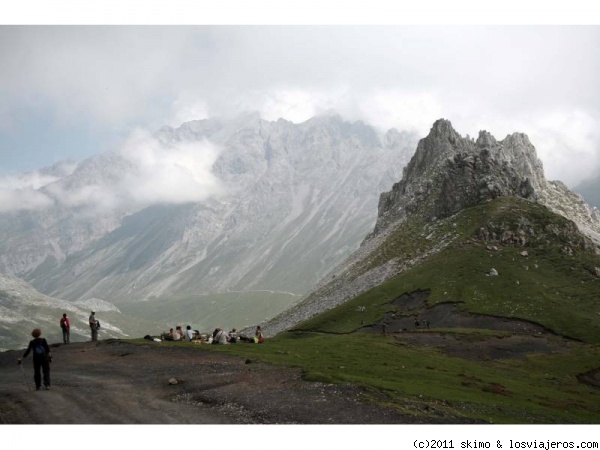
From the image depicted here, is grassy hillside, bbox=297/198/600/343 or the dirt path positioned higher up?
grassy hillside, bbox=297/198/600/343

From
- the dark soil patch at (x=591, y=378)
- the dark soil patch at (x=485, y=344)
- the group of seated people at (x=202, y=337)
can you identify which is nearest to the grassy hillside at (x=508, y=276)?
the dark soil patch at (x=485, y=344)

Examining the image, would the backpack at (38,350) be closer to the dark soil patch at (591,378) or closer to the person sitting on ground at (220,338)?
the person sitting on ground at (220,338)

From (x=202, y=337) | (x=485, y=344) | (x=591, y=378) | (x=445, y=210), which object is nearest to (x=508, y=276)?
(x=485, y=344)

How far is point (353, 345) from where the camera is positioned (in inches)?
2721

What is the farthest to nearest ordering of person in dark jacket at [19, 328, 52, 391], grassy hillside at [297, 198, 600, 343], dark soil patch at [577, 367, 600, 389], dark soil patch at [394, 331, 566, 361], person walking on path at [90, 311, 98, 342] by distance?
grassy hillside at [297, 198, 600, 343], dark soil patch at [394, 331, 566, 361], dark soil patch at [577, 367, 600, 389], person walking on path at [90, 311, 98, 342], person in dark jacket at [19, 328, 52, 391]

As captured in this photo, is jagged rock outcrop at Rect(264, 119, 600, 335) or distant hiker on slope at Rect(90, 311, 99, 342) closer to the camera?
distant hiker on slope at Rect(90, 311, 99, 342)

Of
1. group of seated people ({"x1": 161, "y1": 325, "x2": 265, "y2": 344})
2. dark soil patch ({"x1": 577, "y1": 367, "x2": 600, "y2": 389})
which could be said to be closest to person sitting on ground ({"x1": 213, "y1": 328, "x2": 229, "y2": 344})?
group of seated people ({"x1": 161, "y1": 325, "x2": 265, "y2": 344})

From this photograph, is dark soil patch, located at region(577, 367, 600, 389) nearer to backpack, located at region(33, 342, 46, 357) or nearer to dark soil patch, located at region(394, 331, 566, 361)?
dark soil patch, located at region(394, 331, 566, 361)

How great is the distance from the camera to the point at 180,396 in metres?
33.3

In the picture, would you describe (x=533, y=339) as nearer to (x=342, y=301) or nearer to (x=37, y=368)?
(x=342, y=301)

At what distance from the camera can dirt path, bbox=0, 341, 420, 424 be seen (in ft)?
90.8

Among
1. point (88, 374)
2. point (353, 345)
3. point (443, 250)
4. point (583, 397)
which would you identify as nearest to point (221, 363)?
point (88, 374)

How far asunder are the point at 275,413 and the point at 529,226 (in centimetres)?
13306

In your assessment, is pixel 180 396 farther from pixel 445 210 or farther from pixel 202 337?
pixel 445 210
